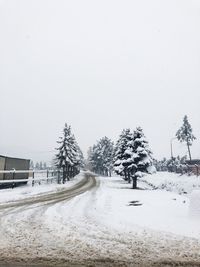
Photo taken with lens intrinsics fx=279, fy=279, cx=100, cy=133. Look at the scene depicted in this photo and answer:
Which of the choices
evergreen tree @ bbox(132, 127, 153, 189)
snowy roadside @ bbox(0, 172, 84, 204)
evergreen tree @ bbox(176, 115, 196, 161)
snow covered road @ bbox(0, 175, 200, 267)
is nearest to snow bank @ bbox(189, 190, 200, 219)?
snow covered road @ bbox(0, 175, 200, 267)

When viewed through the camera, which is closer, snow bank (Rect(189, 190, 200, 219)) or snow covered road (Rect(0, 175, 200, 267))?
snow covered road (Rect(0, 175, 200, 267))

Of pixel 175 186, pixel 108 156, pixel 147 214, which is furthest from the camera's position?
pixel 108 156

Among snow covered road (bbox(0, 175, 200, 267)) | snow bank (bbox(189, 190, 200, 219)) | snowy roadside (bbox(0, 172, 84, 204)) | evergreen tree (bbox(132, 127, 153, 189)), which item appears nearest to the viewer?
snow covered road (bbox(0, 175, 200, 267))

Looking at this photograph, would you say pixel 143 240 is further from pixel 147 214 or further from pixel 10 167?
pixel 10 167

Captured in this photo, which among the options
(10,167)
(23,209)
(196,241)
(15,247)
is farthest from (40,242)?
(10,167)

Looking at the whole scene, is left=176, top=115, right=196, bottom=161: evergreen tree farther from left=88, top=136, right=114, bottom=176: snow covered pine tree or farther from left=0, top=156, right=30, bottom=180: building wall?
left=0, top=156, right=30, bottom=180: building wall

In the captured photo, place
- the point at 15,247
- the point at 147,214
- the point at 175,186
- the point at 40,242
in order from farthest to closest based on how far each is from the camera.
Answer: the point at 175,186
the point at 147,214
the point at 40,242
the point at 15,247

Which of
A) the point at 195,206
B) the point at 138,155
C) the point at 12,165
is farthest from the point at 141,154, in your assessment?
the point at 195,206

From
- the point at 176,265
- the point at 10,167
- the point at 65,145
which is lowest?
the point at 176,265

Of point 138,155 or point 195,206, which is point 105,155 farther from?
point 195,206

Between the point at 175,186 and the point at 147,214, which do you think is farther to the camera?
the point at 175,186

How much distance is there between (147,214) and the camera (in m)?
11.4

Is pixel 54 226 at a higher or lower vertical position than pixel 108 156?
lower

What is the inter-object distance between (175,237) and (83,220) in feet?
11.4
